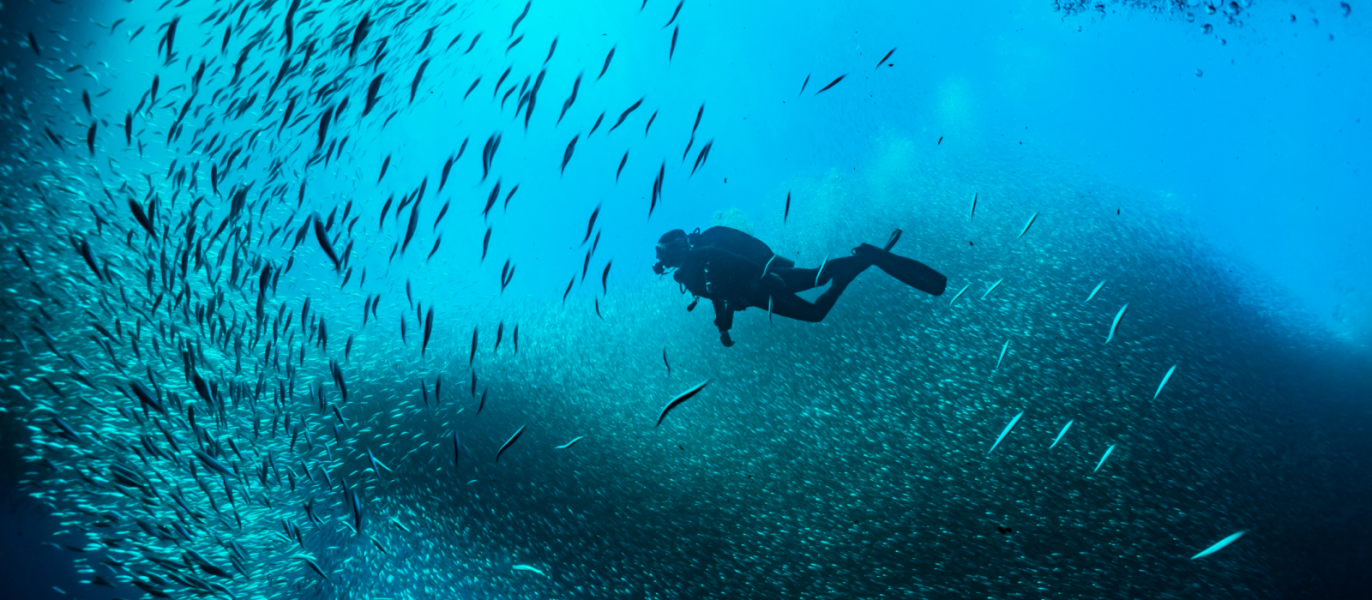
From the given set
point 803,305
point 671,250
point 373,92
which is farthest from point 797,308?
point 373,92

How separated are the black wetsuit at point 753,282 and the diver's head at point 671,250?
15cm

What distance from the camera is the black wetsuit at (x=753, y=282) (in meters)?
6.27

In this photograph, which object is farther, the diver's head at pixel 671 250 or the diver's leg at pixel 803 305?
the diver's head at pixel 671 250

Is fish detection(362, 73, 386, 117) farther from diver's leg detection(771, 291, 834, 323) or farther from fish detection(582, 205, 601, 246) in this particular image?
diver's leg detection(771, 291, 834, 323)

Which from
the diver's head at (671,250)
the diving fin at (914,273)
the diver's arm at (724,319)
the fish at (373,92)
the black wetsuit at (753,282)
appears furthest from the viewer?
the diver's head at (671,250)

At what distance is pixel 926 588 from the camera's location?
20.6ft

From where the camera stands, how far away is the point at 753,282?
6293mm

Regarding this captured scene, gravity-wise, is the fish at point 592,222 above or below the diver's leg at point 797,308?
below

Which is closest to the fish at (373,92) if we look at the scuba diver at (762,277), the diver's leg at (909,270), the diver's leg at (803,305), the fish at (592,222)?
the fish at (592,222)

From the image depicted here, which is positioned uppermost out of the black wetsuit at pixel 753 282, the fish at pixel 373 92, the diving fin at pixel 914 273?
the diving fin at pixel 914 273

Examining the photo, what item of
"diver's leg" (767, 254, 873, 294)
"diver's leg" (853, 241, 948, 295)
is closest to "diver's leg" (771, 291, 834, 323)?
"diver's leg" (767, 254, 873, 294)

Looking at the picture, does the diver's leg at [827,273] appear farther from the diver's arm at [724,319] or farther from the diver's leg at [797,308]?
the diver's arm at [724,319]

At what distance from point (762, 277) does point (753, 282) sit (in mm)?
258

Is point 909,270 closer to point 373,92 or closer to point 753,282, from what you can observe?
point 753,282
